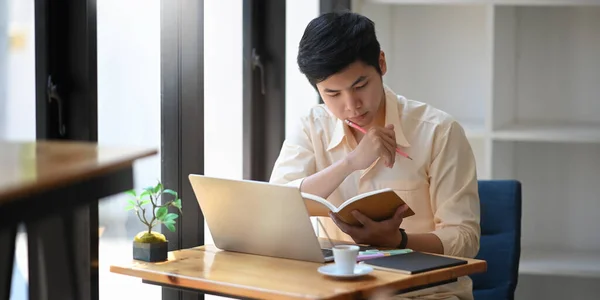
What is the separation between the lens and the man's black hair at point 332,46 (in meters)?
2.49

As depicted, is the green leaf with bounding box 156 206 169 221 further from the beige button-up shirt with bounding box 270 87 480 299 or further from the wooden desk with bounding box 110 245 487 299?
the beige button-up shirt with bounding box 270 87 480 299

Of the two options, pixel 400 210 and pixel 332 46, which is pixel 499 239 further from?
pixel 332 46

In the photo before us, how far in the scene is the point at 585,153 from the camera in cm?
396

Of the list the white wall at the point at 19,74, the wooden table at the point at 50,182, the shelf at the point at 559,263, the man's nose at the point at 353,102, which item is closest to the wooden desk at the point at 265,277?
the wooden table at the point at 50,182

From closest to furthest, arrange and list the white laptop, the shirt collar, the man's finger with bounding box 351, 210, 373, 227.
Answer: the white laptop, the man's finger with bounding box 351, 210, 373, 227, the shirt collar

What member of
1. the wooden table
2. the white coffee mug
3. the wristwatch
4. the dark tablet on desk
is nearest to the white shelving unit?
the wristwatch

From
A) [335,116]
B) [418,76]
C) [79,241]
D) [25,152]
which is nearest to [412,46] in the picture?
[418,76]

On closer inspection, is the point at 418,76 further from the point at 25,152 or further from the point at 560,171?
the point at 25,152

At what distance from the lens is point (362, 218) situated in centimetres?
234

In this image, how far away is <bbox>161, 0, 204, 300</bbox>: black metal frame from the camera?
2.80 m

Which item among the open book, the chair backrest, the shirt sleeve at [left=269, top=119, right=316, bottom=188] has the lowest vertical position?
the chair backrest

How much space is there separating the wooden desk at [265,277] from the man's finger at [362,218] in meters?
0.18

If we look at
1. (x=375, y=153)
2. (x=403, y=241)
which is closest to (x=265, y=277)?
(x=403, y=241)

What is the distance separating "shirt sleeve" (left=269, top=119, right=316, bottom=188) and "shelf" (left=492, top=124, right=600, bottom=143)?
118 cm
